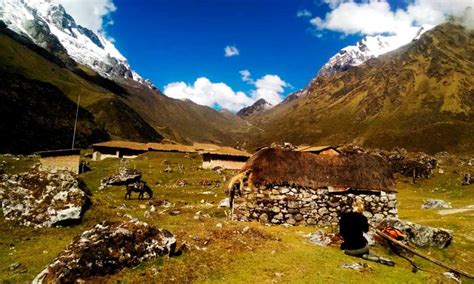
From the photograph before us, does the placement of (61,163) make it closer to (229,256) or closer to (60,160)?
(60,160)

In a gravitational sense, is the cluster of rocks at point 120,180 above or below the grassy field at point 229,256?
above

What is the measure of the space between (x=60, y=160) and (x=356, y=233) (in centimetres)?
5035

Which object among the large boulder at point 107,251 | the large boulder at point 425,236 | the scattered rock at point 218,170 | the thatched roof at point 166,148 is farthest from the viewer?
the thatched roof at point 166,148

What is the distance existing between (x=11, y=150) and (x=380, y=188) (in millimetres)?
97792

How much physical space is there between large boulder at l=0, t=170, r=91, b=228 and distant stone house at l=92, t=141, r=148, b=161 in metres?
70.1

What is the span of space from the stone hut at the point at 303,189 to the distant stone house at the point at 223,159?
57315 mm

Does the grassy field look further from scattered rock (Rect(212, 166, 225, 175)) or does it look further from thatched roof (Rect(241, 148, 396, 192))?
scattered rock (Rect(212, 166, 225, 175))

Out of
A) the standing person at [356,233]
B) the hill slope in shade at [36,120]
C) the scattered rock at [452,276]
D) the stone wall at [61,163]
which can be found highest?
the hill slope in shade at [36,120]

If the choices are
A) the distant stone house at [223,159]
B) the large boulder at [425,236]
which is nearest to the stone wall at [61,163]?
the distant stone house at [223,159]

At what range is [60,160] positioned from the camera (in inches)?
2308

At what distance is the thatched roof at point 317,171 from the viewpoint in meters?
27.6

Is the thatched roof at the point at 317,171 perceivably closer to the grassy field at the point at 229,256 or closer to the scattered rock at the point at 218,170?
the grassy field at the point at 229,256

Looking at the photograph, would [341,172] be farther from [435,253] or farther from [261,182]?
[435,253]

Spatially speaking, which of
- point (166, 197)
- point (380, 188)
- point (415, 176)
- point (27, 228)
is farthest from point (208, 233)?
point (415, 176)
